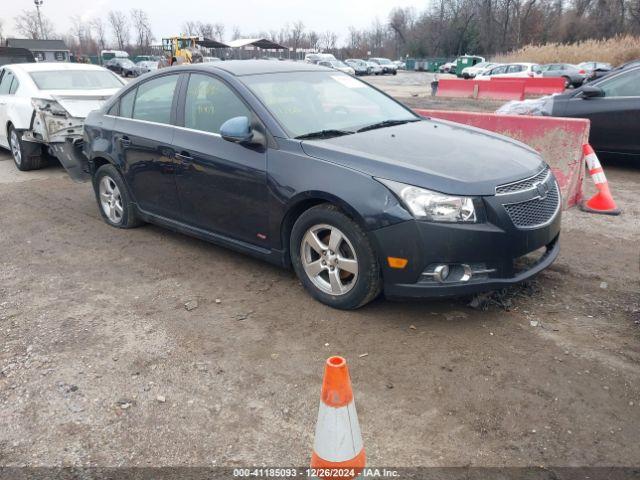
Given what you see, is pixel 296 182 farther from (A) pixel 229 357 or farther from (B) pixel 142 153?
(B) pixel 142 153

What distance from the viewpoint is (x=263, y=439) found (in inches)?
106

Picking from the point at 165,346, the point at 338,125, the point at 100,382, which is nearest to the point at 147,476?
the point at 100,382

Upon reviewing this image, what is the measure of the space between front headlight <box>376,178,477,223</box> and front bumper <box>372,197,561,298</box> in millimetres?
44

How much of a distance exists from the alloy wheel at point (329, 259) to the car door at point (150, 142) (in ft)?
5.10

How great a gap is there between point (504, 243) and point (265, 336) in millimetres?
1637

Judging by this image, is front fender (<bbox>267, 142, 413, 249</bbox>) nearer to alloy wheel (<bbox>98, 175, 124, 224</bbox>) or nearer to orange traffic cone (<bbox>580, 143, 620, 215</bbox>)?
alloy wheel (<bbox>98, 175, 124, 224</bbox>)

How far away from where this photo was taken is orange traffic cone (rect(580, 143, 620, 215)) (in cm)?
614

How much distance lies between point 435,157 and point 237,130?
1.44 meters

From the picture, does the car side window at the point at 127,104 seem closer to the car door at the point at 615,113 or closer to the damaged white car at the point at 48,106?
the damaged white car at the point at 48,106

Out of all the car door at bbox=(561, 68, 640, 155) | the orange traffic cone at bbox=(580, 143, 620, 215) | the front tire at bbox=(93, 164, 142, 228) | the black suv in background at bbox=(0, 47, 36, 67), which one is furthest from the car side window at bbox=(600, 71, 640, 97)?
the black suv in background at bbox=(0, 47, 36, 67)

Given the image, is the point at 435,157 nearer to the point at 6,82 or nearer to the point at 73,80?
the point at 73,80

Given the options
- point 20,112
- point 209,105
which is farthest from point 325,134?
point 20,112

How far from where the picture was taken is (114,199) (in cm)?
588

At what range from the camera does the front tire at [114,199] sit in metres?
5.63
